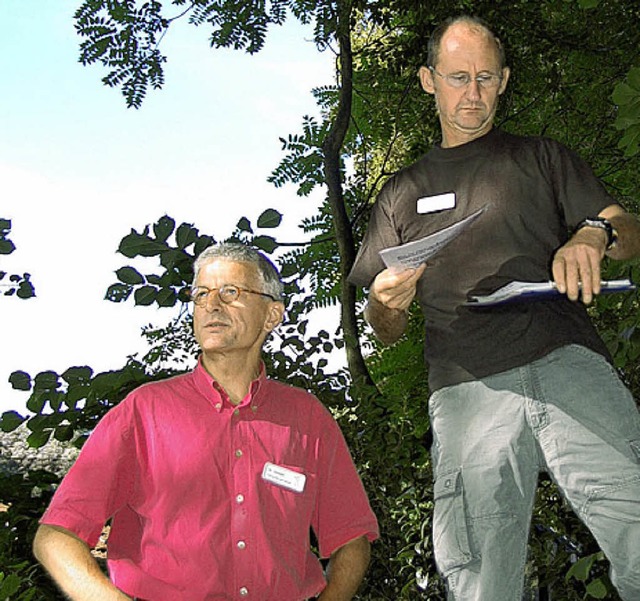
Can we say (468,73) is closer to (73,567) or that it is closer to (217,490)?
(217,490)

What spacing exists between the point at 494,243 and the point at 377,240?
335 mm

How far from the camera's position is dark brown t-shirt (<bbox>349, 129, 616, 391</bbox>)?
2186mm

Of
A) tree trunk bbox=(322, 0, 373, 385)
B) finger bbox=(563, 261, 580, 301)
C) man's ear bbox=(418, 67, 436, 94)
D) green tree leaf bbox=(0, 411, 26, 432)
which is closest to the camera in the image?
finger bbox=(563, 261, 580, 301)

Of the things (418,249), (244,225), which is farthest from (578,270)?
(244,225)

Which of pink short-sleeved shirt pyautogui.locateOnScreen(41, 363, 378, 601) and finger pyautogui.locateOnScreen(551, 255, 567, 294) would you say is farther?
pink short-sleeved shirt pyautogui.locateOnScreen(41, 363, 378, 601)

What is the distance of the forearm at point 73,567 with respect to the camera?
1.97 meters

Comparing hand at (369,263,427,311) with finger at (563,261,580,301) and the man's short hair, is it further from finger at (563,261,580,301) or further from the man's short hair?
the man's short hair

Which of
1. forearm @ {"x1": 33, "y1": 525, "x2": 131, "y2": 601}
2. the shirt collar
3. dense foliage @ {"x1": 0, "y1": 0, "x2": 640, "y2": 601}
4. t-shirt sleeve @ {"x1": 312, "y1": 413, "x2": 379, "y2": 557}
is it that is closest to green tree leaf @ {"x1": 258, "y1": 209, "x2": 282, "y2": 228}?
dense foliage @ {"x1": 0, "y1": 0, "x2": 640, "y2": 601}

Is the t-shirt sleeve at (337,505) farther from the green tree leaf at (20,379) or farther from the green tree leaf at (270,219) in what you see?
the green tree leaf at (20,379)

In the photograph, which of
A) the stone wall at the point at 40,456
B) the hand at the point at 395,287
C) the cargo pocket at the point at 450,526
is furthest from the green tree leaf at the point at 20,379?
the cargo pocket at the point at 450,526

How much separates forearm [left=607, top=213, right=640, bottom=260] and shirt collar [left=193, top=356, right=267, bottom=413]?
3.16 feet

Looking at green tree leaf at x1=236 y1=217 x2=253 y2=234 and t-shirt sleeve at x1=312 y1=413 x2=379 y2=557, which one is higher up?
green tree leaf at x1=236 y1=217 x2=253 y2=234

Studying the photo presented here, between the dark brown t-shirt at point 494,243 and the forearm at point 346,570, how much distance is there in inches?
18.5

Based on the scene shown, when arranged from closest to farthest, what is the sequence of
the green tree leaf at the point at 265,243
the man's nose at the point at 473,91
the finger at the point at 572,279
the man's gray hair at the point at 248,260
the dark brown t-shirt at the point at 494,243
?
the finger at the point at 572,279
the dark brown t-shirt at the point at 494,243
the man's nose at the point at 473,91
the man's gray hair at the point at 248,260
the green tree leaf at the point at 265,243
